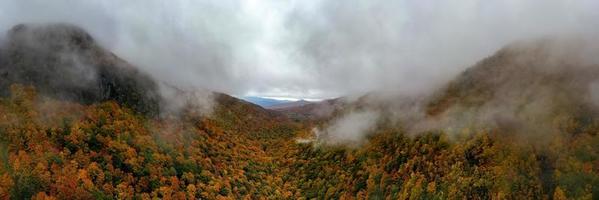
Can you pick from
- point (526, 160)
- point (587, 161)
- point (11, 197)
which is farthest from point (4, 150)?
point (587, 161)

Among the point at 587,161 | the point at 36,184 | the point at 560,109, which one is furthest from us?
the point at 560,109

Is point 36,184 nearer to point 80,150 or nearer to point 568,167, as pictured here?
point 80,150

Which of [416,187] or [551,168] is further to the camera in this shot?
[416,187]

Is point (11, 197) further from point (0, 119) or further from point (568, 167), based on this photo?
point (568, 167)

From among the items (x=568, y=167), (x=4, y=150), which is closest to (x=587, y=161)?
(x=568, y=167)

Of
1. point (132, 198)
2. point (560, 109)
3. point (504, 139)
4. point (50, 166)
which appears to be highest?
point (560, 109)

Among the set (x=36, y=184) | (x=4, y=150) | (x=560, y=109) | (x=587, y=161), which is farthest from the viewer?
(x=560, y=109)

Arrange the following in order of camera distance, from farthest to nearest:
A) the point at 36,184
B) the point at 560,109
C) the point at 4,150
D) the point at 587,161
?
the point at 560,109, the point at 4,150, the point at 36,184, the point at 587,161

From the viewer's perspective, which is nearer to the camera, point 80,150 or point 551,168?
point 551,168

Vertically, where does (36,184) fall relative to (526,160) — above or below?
below
